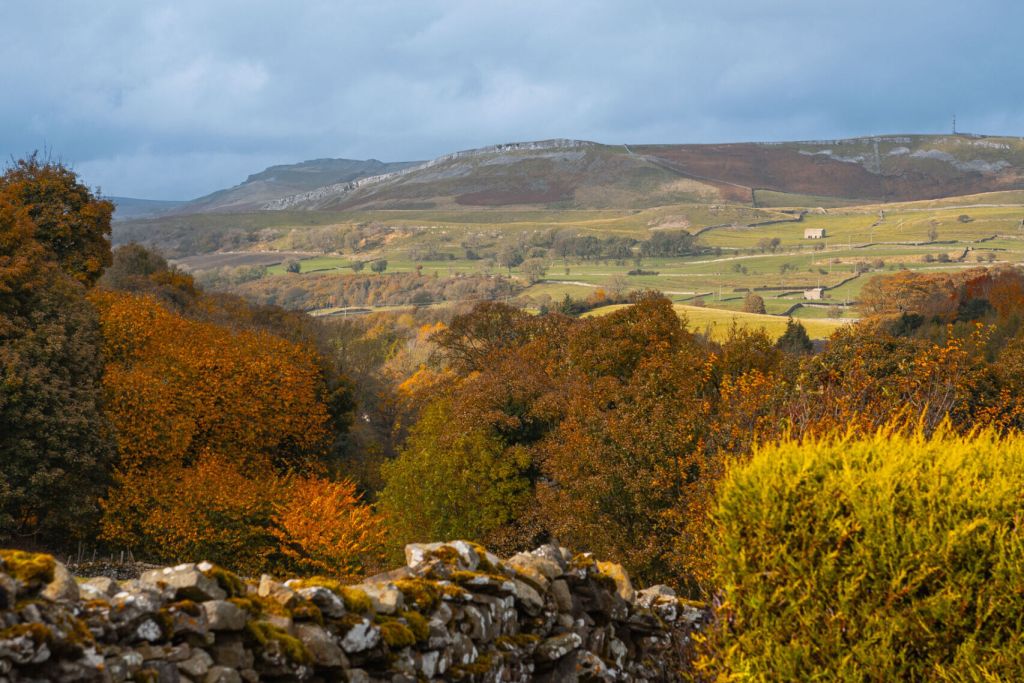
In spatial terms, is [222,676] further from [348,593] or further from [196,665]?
[348,593]

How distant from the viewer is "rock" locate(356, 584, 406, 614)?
10.1 m

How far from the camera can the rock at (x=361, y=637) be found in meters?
9.59

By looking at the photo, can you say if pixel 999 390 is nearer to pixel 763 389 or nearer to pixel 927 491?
pixel 763 389

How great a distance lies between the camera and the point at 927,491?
31.6ft

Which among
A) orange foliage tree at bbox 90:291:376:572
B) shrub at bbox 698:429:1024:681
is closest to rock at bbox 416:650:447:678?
shrub at bbox 698:429:1024:681

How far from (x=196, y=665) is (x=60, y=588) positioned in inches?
57.7

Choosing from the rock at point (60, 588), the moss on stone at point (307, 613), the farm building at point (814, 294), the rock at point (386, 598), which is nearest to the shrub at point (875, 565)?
the rock at point (386, 598)

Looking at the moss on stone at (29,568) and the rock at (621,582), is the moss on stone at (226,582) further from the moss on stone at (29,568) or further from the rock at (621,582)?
the rock at (621,582)

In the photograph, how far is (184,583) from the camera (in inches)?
339

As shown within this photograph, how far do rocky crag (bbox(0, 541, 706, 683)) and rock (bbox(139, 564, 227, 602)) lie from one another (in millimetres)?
14

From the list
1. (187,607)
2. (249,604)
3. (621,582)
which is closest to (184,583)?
(187,607)

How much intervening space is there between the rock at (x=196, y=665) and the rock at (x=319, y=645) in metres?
1.10

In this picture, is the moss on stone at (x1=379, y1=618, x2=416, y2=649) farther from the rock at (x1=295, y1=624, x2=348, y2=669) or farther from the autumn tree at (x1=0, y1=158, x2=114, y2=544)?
the autumn tree at (x1=0, y1=158, x2=114, y2=544)

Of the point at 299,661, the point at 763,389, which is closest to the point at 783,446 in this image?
the point at 299,661
